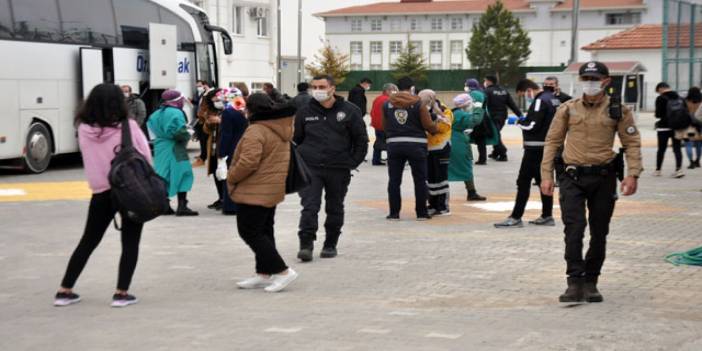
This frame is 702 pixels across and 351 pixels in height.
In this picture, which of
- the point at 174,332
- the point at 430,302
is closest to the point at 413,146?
the point at 430,302

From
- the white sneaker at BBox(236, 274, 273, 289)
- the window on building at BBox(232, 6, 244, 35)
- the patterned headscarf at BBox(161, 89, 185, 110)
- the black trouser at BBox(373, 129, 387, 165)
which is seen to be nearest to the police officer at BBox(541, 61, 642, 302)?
the white sneaker at BBox(236, 274, 273, 289)

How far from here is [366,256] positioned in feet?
37.2

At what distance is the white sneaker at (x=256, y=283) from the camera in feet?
31.2

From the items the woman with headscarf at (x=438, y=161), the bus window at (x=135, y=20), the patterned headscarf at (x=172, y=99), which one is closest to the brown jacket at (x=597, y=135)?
the woman with headscarf at (x=438, y=161)

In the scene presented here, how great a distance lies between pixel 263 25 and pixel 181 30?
38566mm

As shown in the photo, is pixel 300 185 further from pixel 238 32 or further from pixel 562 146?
pixel 238 32

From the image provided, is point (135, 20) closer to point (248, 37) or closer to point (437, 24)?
point (248, 37)

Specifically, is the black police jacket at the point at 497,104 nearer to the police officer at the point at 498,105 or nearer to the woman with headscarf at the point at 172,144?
the police officer at the point at 498,105

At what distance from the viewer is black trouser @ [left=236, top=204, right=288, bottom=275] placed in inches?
368

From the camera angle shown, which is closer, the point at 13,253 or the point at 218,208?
the point at 13,253

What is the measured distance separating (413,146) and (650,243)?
3.36 metres

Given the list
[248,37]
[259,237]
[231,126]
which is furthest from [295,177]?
[248,37]

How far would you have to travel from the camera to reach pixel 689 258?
10.6 m

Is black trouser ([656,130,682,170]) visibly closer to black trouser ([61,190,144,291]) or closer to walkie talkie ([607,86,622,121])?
walkie talkie ([607,86,622,121])
